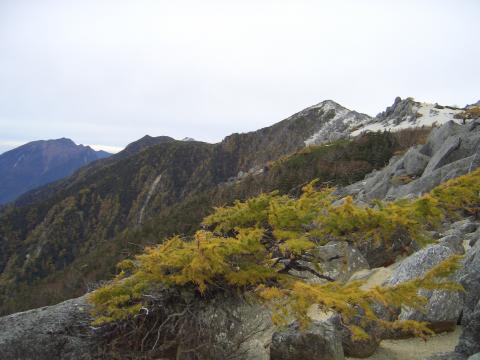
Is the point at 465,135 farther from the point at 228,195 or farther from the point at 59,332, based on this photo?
the point at 228,195

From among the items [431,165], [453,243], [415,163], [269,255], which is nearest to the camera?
[269,255]

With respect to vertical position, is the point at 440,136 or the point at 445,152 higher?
the point at 440,136

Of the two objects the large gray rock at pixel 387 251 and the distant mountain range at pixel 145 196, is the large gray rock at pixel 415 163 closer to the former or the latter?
the large gray rock at pixel 387 251

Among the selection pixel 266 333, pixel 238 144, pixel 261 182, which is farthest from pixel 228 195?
pixel 238 144

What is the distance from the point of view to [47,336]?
544 centimetres

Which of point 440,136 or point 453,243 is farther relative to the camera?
point 440,136

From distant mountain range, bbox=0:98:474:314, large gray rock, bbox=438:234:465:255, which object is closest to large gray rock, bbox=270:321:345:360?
large gray rock, bbox=438:234:465:255

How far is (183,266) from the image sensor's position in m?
5.21

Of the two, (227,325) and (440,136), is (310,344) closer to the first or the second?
(227,325)

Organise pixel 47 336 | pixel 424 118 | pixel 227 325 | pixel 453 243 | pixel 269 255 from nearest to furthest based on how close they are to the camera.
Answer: pixel 47 336 → pixel 269 255 → pixel 227 325 → pixel 453 243 → pixel 424 118

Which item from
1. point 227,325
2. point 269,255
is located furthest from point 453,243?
point 227,325

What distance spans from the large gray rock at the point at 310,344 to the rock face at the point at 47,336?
9.06ft

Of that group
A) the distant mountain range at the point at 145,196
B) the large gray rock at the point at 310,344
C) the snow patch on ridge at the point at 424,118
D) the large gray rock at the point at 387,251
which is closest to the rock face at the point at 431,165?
the large gray rock at the point at 387,251

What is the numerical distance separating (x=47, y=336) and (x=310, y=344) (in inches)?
149
